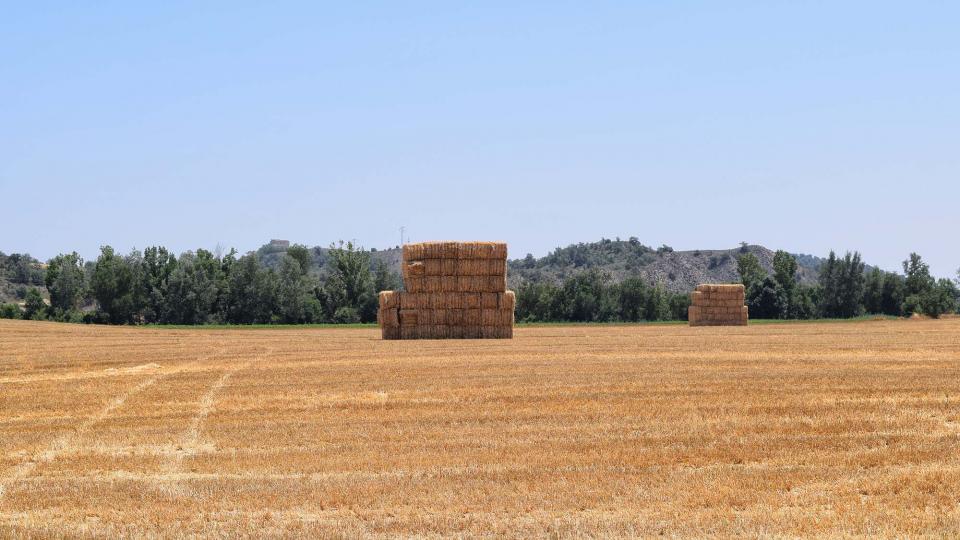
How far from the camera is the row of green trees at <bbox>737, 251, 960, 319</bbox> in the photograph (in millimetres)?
78625

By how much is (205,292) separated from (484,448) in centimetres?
6673

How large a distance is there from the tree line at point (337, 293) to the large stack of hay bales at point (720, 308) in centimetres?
2478

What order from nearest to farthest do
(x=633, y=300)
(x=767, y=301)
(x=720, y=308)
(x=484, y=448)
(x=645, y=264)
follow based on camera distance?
(x=484, y=448), (x=720, y=308), (x=767, y=301), (x=633, y=300), (x=645, y=264)

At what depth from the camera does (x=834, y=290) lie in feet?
269

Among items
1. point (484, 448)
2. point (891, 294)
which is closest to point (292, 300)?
point (891, 294)

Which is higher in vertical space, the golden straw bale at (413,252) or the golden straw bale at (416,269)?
the golden straw bale at (413,252)

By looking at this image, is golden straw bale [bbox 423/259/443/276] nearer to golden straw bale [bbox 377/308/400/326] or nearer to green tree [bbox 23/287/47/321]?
golden straw bale [bbox 377/308/400/326]

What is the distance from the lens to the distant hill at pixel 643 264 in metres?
137

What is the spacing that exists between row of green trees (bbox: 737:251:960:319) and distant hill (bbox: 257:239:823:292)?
153 feet

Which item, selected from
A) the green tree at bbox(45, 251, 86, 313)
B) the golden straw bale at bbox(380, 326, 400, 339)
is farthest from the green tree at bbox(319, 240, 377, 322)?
the golden straw bale at bbox(380, 326, 400, 339)

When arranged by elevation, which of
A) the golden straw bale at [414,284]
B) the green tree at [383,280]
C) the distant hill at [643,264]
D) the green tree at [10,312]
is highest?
the distant hill at [643,264]

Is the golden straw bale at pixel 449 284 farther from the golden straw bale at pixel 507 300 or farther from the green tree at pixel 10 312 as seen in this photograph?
the green tree at pixel 10 312

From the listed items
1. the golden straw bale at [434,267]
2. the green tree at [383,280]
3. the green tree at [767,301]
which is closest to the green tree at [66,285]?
the green tree at [383,280]

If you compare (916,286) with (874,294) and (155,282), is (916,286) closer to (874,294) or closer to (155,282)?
(874,294)
